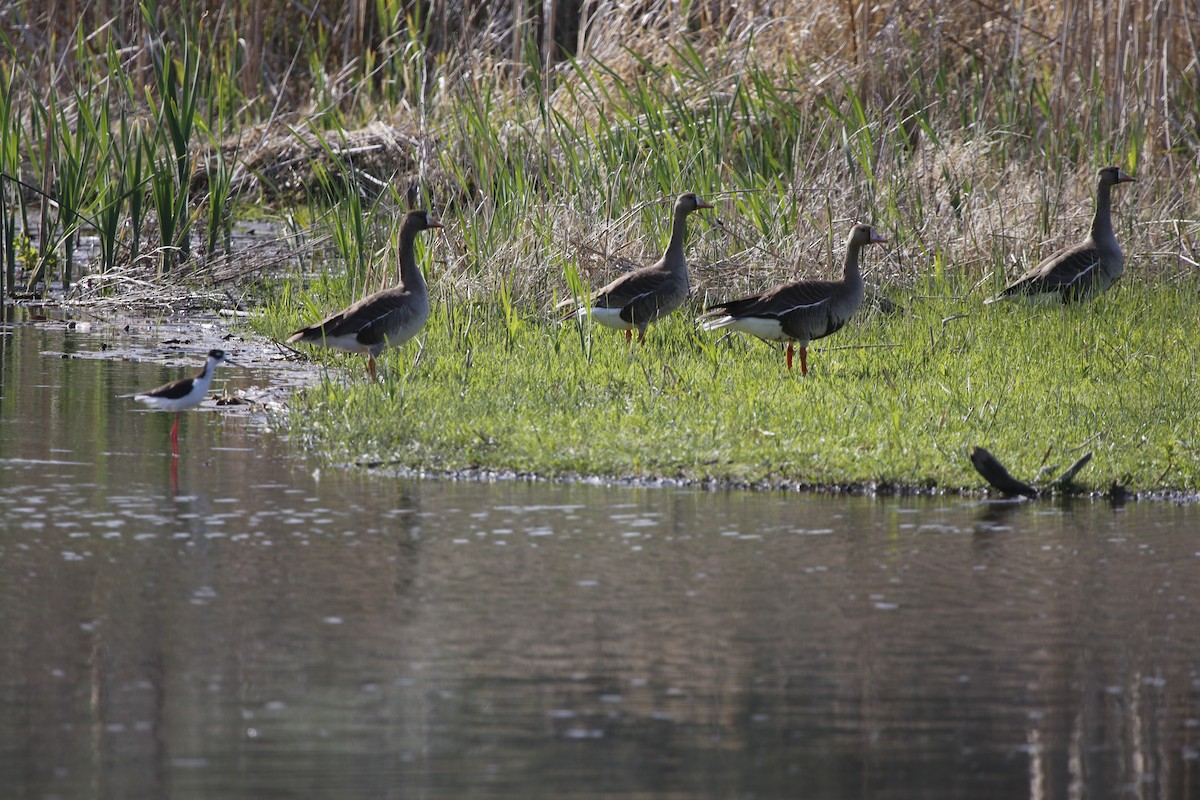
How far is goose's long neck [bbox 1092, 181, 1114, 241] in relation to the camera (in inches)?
548

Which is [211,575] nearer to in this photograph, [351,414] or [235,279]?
[351,414]

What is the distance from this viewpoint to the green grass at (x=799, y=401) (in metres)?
8.85

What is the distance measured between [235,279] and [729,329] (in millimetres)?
5701

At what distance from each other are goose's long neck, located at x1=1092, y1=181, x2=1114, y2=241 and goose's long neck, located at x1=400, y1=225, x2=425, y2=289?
534cm

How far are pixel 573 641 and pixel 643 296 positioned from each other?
667cm

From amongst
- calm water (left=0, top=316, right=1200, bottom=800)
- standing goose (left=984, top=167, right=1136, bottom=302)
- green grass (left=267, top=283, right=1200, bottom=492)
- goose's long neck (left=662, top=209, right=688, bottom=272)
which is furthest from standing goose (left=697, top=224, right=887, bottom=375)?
calm water (left=0, top=316, right=1200, bottom=800)

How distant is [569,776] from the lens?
4.62 m

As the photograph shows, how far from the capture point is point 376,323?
11.2m

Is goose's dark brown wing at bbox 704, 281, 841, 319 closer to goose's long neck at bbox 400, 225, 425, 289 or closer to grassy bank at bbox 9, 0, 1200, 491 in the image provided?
grassy bank at bbox 9, 0, 1200, 491

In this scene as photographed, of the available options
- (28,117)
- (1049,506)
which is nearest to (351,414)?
(1049,506)

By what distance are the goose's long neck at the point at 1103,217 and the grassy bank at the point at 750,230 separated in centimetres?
54

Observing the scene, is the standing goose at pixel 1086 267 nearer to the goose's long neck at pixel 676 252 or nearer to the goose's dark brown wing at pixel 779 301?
the goose's dark brown wing at pixel 779 301

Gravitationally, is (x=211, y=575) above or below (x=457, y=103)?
below

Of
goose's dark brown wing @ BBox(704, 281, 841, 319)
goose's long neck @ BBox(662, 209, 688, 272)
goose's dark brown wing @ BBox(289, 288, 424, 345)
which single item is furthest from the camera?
goose's long neck @ BBox(662, 209, 688, 272)
